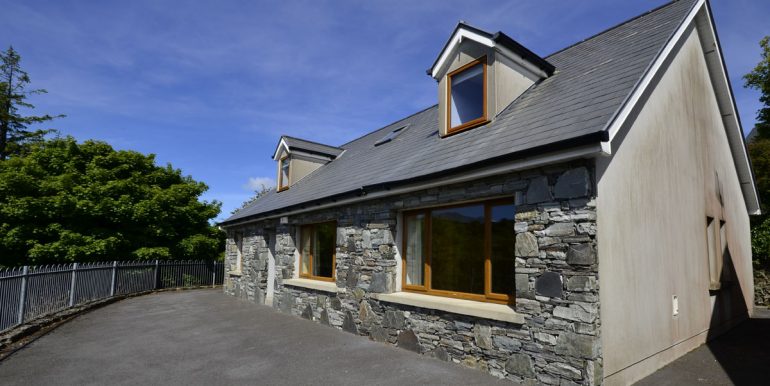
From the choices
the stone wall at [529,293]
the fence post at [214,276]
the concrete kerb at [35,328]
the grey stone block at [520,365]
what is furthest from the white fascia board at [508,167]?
the fence post at [214,276]

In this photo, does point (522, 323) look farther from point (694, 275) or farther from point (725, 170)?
point (725, 170)

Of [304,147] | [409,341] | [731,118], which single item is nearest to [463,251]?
[409,341]

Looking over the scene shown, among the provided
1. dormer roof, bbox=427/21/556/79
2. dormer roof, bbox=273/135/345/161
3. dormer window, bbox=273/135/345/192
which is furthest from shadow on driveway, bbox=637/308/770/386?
dormer roof, bbox=273/135/345/161

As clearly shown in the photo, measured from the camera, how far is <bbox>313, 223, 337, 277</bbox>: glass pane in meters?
10.7

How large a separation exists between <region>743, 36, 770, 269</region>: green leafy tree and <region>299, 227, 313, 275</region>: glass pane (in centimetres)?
1385

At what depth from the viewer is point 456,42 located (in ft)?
28.2

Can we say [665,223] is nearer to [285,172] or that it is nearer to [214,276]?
[285,172]

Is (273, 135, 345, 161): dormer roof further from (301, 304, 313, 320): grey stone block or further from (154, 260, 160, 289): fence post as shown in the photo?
(154, 260, 160, 289): fence post

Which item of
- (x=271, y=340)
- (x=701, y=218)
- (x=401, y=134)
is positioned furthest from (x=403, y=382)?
(x=401, y=134)

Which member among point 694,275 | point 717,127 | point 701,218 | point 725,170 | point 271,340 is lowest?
point 271,340

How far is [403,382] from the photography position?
5719 millimetres

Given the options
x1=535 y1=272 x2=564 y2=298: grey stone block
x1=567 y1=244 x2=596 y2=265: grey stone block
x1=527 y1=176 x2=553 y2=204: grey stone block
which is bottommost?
x1=535 y1=272 x2=564 y2=298: grey stone block

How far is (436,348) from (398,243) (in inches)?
85.9

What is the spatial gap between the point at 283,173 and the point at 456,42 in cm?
1015
